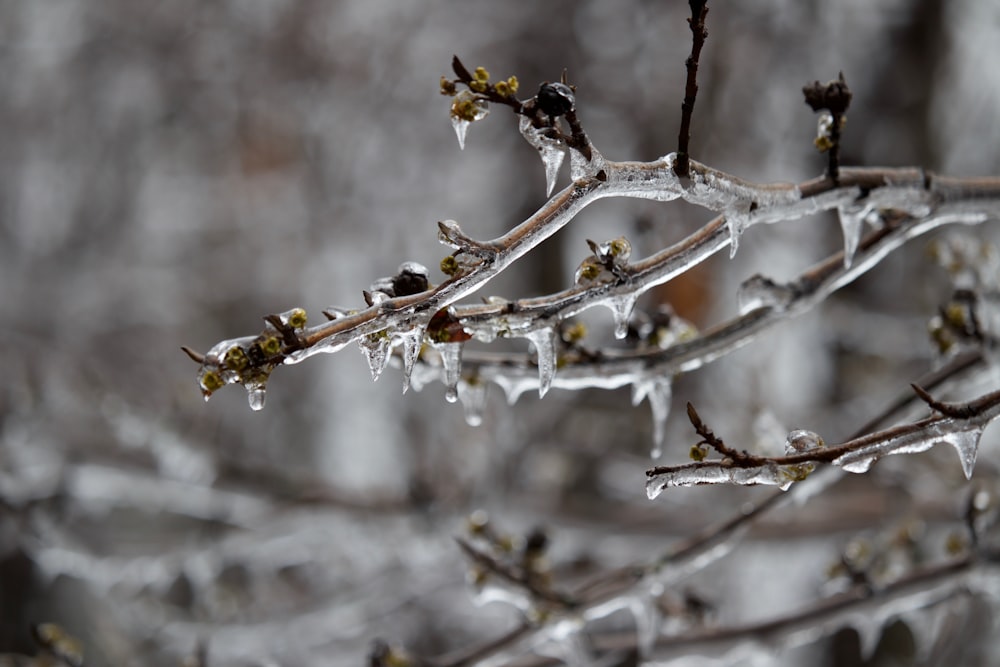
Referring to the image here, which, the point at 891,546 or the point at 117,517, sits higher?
the point at 117,517

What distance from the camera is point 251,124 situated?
952 centimetres

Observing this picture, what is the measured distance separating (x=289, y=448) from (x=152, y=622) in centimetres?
678

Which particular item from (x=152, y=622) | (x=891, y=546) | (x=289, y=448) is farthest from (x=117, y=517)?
(x=891, y=546)

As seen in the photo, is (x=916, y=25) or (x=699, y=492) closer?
(x=699, y=492)

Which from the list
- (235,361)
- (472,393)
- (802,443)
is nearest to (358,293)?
(472,393)

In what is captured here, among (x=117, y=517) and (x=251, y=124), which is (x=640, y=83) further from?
(x=117, y=517)

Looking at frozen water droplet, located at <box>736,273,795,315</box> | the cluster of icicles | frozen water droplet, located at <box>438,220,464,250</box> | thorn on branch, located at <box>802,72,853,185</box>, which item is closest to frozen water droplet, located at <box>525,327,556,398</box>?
the cluster of icicles

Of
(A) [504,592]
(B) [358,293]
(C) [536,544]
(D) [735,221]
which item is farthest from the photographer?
(B) [358,293]

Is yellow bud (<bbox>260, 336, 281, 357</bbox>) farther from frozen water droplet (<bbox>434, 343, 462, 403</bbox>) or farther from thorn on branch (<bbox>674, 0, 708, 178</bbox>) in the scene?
thorn on branch (<bbox>674, 0, 708, 178</bbox>)

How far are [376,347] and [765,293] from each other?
0.86 meters

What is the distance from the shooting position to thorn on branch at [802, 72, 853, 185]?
1521mm

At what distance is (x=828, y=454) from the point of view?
4.22 ft

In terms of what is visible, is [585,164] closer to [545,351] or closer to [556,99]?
[556,99]

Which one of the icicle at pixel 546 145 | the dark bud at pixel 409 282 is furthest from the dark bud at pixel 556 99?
the dark bud at pixel 409 282
